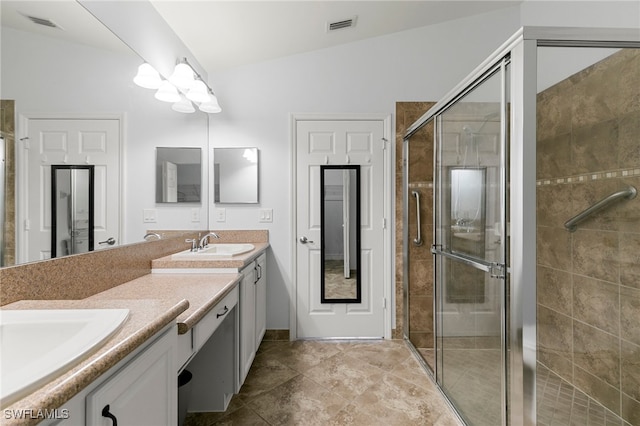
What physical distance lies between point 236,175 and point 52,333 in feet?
6.51

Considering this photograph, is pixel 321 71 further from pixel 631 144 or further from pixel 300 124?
pixel 631 144

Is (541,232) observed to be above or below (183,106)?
below

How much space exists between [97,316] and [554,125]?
2.33m

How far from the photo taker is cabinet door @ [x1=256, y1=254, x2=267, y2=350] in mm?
2242

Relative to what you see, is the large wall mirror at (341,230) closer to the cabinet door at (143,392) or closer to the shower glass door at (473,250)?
the shower glass door at (473,250)

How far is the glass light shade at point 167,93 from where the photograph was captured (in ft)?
6.20

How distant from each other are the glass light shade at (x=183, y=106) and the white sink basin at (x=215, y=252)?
41.2 inches

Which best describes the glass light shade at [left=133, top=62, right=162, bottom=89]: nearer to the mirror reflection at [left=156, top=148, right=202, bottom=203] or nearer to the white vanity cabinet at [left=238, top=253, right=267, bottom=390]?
the mirror reflection at [left=156, top=148, right=202, bottom=203]

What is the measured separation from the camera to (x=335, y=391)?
6.29ft

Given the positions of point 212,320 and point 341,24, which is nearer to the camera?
point 212,320

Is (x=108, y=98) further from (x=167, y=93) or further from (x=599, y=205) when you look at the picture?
(x=599, y=205)

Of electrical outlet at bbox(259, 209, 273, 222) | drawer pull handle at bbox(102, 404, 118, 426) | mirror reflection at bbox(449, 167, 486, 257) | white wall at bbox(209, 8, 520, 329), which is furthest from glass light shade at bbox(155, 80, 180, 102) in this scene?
mirror reflection at bbox(449, 167, 486, 257)

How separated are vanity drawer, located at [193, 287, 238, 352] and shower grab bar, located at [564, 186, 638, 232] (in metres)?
2.09

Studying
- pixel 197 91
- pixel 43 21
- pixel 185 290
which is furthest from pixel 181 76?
pixel 185 290
